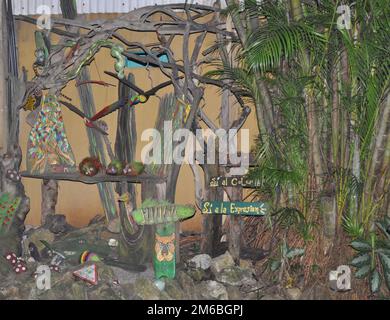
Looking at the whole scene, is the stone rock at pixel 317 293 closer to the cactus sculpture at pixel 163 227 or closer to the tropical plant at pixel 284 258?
the tropical plant at pixel 284 258

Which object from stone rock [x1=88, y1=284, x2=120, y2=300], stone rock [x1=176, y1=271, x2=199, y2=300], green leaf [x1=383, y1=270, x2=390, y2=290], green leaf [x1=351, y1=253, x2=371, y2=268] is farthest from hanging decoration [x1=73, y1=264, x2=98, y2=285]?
green leaf [x1=383, y1=270, x2=390, y2=290]

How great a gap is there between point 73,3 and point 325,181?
11.3 feet

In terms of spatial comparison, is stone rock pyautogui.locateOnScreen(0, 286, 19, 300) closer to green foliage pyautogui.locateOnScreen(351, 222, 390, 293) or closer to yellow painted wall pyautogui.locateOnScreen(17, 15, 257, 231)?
yellow painted wall pyautogui.locateOnScreen(17, 15, 257, 231)

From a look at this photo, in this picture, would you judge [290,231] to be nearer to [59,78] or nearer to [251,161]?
[251,161]

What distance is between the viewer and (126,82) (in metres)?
6.26

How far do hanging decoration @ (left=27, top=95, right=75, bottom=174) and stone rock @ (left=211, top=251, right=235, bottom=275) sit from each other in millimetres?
1860

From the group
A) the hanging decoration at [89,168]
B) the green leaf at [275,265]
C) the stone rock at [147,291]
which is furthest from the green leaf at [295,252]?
the hanging decoration at [89,168]

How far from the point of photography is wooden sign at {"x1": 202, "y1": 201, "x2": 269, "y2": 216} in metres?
5.44

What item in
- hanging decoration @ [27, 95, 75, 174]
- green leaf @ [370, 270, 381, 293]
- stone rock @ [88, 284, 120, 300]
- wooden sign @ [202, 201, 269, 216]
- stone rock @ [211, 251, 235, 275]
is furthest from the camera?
hanging decoration @ [27, 95, 75, 174]

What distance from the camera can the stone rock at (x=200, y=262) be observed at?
5.66m

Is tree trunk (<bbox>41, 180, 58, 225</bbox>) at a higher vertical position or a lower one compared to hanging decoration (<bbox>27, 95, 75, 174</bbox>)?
lower

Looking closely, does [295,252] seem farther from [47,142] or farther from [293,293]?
[47,142]

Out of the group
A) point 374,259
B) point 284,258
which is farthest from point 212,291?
point 374,259

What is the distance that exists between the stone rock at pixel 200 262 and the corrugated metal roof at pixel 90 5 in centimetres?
275
